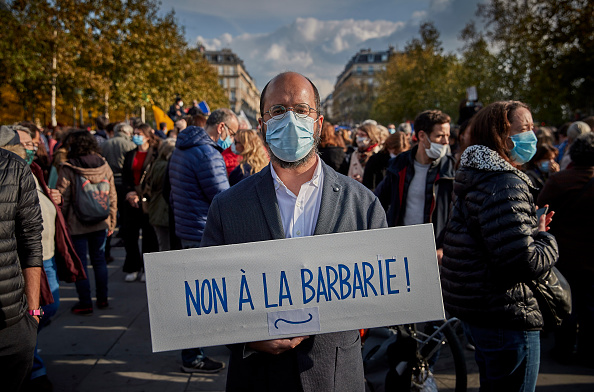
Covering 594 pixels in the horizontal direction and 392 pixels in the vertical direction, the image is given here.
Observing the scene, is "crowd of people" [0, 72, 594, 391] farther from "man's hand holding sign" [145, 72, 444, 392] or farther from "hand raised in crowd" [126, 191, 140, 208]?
"hand raised in crowd" [126, 191, 140, 208]

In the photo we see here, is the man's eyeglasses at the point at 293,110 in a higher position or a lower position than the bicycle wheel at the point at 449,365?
higher

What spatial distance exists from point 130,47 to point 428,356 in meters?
24.4

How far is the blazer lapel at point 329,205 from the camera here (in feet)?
5.87

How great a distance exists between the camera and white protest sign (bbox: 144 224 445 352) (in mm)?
1650

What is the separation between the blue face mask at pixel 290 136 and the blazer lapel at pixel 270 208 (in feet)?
0.47

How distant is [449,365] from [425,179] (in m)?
1.80

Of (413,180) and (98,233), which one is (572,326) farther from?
(98,233)

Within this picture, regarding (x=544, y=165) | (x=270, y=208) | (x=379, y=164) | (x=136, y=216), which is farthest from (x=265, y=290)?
(x=136, y=216)

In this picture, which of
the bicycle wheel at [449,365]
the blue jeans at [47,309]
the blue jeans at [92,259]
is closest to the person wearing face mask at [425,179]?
the bicycle wheel at [449,365]

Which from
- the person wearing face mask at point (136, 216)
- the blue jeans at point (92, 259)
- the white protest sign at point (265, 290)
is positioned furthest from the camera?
the person wearing face mask at point (136, 216)

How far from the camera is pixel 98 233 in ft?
17.6

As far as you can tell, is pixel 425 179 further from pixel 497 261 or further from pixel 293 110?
pixel 293 110

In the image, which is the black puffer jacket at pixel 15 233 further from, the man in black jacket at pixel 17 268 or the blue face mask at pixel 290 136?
the blue face mask at pixel 290 136

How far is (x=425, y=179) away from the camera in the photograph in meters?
3.82
